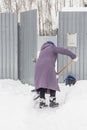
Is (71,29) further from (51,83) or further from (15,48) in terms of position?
(51,83)

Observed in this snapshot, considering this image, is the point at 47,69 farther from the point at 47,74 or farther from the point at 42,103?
the point at 42,103

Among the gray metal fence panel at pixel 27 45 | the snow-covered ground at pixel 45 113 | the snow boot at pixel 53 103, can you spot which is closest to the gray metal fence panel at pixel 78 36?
the gray metal fence panel at pixel 27 45

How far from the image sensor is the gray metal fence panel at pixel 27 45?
10.1m

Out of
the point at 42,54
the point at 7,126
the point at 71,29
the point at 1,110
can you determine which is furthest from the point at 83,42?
the point at 7,126

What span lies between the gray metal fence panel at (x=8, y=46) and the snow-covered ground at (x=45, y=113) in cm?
200

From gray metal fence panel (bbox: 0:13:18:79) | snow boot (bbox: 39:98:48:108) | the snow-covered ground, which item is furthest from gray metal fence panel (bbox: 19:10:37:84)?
snow boot (bbox: 39:98:48:108)

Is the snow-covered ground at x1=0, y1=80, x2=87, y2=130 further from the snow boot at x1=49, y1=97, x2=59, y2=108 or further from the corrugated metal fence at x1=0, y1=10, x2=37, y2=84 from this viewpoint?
the corrugated metal fence at x1=0, y1=10, x2=37, y2=84

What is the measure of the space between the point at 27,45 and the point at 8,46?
0.57 m

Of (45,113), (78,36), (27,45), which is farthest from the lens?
(27,45)

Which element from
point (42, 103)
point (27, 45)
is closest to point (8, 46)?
point (27, 45)

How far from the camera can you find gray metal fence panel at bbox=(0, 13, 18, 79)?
10664 mm

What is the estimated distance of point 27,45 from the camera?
10.5 metres

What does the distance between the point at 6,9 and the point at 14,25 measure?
10521 mm

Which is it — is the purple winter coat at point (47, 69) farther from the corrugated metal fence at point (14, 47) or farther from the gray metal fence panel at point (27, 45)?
the corrugated metal fence at point (14, 47)
